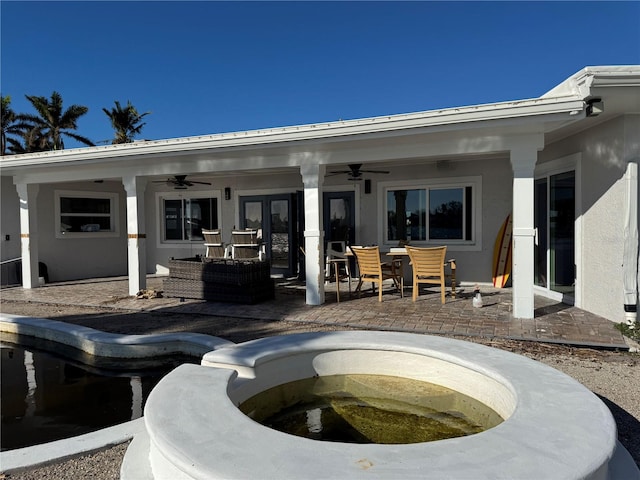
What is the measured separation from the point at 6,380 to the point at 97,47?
1326cm

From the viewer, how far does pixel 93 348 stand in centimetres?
482

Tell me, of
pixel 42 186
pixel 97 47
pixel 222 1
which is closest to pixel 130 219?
pixel 42 186

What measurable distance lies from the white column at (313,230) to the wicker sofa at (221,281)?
3.12ft

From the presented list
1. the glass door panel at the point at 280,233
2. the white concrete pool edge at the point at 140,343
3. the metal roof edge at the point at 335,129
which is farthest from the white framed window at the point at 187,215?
the white concrete pool edge at the point at 140,343

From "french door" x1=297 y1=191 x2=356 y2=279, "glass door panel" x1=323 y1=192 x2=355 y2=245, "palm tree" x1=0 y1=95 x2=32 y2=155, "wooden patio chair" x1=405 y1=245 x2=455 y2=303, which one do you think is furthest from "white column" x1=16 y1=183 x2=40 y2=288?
"palm tree" x1=0 y1=95 x2=32 y2=155

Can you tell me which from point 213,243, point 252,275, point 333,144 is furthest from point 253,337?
point 213,243

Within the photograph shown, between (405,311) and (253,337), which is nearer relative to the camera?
(253,337)

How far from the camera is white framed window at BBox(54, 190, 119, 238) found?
1097cm

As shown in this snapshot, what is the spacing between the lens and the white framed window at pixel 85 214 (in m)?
11.0

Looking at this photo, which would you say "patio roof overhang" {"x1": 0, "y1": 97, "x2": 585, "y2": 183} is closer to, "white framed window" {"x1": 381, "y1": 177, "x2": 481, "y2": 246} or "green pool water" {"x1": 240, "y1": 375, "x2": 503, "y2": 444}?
"white framed window" {"x1": 381, "y1": 177, "x2": 481, "y2": 246}

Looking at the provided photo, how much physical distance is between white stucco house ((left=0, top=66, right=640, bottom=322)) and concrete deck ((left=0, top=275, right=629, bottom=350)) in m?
0.41

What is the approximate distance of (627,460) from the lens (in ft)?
6.48

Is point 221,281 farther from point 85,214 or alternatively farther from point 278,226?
point 85,214

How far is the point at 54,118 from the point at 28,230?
23785 millimetres
